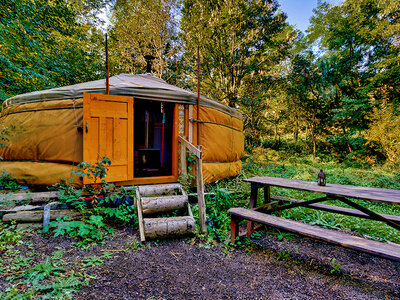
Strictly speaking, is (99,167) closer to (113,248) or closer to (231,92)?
(113,248)

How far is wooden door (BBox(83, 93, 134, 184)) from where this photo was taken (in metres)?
2.79

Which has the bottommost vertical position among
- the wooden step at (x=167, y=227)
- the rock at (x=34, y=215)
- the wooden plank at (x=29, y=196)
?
the wooden step at (x=167, y=227)

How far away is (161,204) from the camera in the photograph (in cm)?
260

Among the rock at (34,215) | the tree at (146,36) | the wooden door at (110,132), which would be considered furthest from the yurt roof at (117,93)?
the tree at (146,36)

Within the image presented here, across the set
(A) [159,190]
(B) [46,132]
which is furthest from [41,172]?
(A) [159,190]

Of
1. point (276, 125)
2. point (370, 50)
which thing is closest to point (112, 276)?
point (276, 125)

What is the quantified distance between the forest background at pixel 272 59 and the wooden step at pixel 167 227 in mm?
6219

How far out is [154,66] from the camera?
8.91 m

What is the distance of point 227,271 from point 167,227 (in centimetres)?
83

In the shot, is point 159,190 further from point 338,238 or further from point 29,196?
point 338,238

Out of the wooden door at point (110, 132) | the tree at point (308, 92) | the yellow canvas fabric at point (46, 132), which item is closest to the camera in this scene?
the wooden door at point (110, 132)

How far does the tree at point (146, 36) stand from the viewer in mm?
8484

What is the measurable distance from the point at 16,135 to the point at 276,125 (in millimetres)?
10397

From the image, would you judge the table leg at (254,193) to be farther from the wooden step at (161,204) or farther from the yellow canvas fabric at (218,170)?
the yellow canvas fabric at (218,170)
